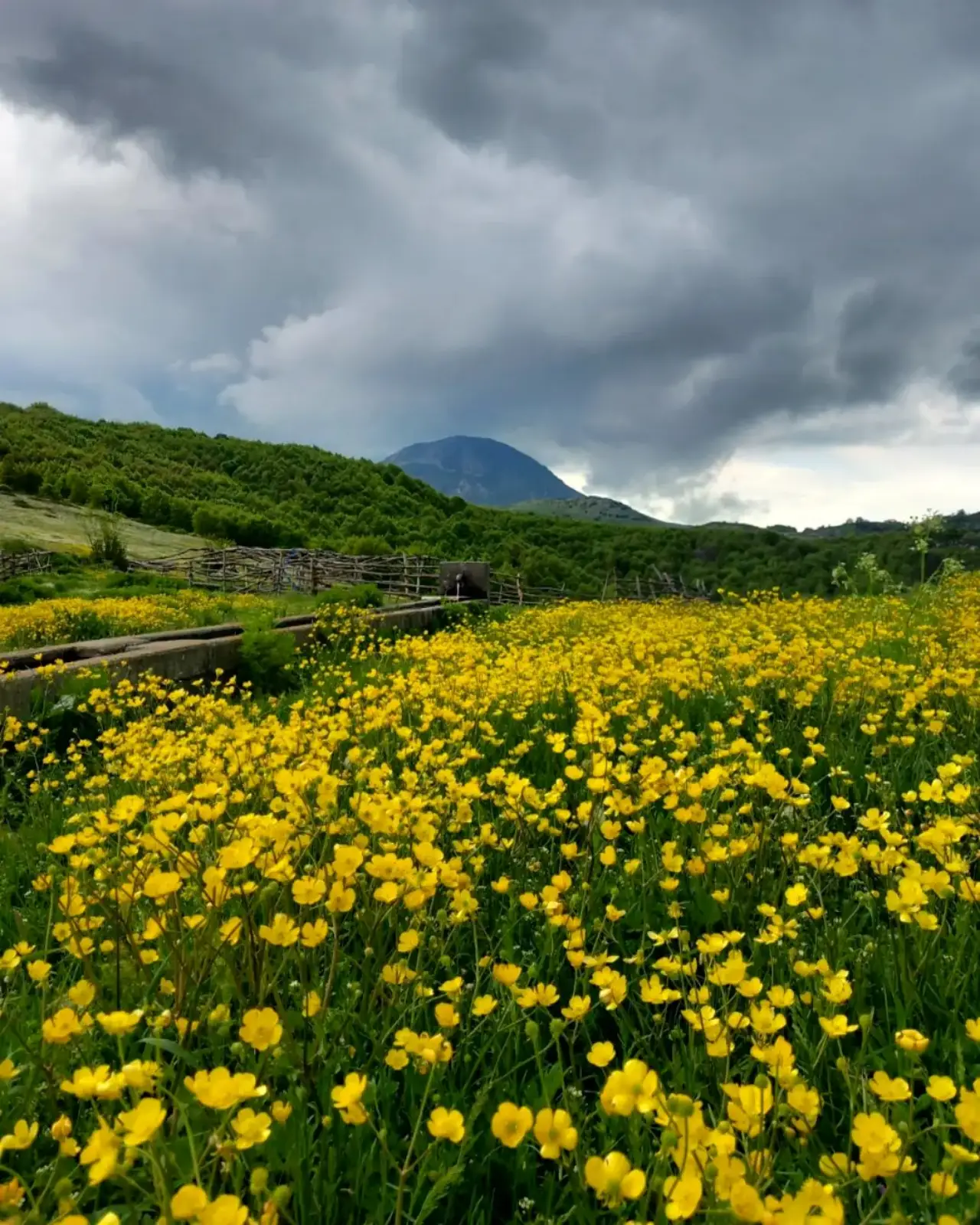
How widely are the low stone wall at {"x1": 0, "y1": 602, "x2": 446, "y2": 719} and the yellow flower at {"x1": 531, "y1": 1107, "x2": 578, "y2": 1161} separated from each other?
568 centimetres

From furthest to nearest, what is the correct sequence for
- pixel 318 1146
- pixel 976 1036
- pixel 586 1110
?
1. pixel 586 1110
2. pixel 318 1146
3. pixel 976 1036

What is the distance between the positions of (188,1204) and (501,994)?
1130mm

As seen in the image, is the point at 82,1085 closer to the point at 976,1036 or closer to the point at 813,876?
the point at 976,1036

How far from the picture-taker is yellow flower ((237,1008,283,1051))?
1319 millimetres

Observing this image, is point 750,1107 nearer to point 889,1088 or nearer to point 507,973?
point 889,1088

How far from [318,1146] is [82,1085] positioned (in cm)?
57

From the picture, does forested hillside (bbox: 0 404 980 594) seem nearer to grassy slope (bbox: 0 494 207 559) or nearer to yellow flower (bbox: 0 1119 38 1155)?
grassy slope (bbox: 0 494 207 559)

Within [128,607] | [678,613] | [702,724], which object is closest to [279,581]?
[128,607]

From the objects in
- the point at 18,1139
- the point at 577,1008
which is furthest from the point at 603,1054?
the point at 18,1139

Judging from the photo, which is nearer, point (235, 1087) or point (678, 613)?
point (235, 1087)

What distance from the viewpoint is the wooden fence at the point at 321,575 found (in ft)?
117

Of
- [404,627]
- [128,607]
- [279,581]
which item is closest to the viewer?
[404,627]

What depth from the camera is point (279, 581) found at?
129ft

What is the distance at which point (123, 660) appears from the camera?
6.78 m
